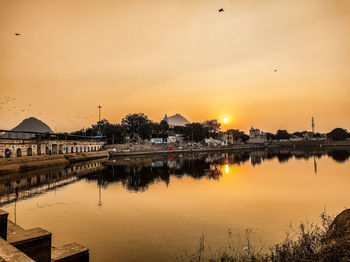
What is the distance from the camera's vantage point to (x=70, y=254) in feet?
29.4

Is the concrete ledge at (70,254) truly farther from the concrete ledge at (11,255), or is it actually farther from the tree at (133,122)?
the tree at (133,122)

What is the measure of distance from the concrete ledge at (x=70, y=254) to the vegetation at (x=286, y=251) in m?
3.96

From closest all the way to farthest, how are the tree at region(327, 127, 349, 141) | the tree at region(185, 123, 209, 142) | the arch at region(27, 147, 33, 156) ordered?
the arch at region(27, 147, 33, 156) < the tree at region(185, 123, 209, 142) < the tree at region(327, 127, 349, 141)

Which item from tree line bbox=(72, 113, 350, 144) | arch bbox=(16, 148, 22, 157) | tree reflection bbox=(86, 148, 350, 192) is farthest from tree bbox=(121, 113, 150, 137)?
arch bbox=(16, 148, 22, 157)

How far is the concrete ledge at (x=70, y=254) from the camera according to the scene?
342 inches

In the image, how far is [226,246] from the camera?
38.8ft

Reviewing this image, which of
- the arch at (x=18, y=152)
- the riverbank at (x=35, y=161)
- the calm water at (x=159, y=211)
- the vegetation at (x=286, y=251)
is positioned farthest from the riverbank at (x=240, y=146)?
the vegetation at (x=286, y=251)

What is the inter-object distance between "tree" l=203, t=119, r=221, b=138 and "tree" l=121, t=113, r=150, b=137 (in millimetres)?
50583

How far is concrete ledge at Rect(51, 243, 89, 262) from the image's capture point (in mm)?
8688

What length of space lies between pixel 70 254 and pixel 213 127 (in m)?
163

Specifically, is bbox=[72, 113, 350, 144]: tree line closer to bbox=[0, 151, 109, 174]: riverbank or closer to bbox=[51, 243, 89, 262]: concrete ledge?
bbox=[0, 151, 109, 174]: riverbank

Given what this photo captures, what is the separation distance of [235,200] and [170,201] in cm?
586

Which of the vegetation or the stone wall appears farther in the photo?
the stone wall

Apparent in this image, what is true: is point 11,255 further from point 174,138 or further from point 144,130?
point 174,138
